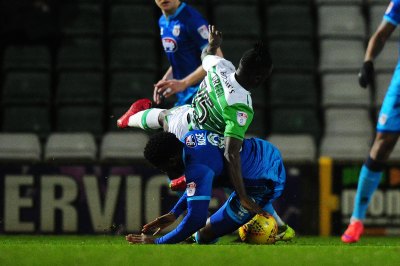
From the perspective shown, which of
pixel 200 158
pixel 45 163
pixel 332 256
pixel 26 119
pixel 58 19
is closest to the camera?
pixel 332 256

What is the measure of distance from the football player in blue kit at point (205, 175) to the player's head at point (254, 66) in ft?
1.34

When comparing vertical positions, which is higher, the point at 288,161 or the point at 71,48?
the point at 71,48

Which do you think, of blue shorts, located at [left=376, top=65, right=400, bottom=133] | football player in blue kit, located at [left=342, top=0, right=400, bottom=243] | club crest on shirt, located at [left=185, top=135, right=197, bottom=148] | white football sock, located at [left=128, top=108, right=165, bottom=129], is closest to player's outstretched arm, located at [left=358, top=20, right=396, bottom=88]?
football player in blue kit, located at [left=342, top=0, right=400, bottom=243]

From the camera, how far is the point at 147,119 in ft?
23.1

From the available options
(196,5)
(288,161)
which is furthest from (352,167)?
(196,5)

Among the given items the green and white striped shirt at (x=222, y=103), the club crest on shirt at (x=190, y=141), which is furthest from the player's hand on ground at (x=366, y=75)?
the club crest on shirt at (x=190, y=141)

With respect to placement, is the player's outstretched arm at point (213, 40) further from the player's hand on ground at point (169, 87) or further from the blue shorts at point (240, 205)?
the blue shorts at point (240, 205)

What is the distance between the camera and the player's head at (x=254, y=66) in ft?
20.0

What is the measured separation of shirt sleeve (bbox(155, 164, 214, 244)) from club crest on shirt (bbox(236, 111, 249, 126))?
35 centimetres

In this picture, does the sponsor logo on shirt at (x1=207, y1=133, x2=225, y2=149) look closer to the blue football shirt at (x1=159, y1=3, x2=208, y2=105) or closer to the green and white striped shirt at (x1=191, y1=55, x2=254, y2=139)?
the green and white striped shirt at (x1=191, y1=55, x2=254, y2=139)

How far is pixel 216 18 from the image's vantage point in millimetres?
10977

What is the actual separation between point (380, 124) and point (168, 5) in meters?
2.14

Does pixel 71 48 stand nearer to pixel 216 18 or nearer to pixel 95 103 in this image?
pixel 95 103

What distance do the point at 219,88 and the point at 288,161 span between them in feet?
8.39
